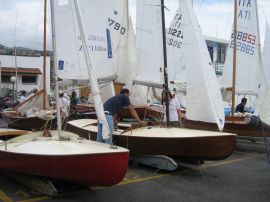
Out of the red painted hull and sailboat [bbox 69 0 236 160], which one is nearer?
the red painted hull

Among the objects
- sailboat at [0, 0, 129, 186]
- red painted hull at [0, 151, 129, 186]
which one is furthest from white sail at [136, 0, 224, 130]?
red painted hull at [0, 151, 129, 186]

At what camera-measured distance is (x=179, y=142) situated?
22.3ft

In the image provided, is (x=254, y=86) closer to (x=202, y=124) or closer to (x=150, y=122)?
(x=202, y=124)

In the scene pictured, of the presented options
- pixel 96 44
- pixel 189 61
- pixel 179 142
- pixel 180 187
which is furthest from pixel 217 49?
pixel 180 187

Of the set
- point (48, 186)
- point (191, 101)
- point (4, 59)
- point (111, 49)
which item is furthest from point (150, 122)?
point (4, 59)

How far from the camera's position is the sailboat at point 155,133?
6.78 m

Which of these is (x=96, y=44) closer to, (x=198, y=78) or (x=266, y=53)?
(x=198, y=78)

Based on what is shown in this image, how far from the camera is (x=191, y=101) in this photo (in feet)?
25.2

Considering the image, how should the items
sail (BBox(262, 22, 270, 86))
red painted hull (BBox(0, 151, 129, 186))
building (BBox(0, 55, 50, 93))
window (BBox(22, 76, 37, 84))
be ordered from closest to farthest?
red painted hull (BBox(0, 151, 129, 186))
sail (BBox(262, 22, 270, 86))
building (BBox(0, 55, 50, 93))
window (BBox(22, 76, 37, 84))

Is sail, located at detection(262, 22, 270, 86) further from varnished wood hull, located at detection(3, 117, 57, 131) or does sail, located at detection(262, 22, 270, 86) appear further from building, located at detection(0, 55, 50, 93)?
building, located at detection(0, 55, 50, 93)

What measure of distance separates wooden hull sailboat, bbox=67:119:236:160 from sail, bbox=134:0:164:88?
1.38 meters

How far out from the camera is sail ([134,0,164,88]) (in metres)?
8.38

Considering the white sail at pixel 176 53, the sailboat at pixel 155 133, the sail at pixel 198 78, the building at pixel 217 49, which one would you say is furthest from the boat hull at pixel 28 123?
the building at pixel 217 49

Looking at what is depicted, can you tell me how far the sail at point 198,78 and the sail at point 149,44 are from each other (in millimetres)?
683
